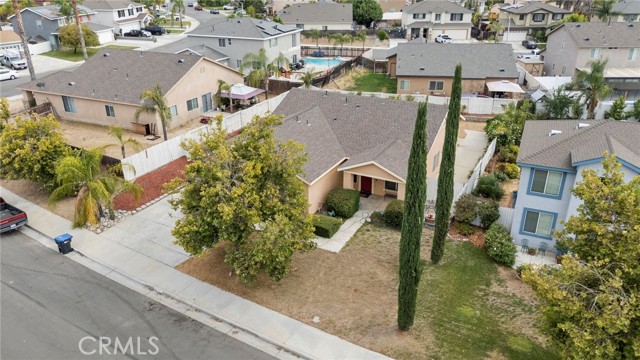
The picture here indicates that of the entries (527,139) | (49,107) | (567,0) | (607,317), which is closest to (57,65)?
(49,107)

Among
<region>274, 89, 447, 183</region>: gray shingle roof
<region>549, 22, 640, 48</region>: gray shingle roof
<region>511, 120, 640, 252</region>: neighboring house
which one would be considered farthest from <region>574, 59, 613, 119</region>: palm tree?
<region>274, 89, 447, 183</region>: gray shingle roof

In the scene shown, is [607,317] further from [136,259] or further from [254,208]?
[136,259]

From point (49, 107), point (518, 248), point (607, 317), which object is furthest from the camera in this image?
point (49, 107)

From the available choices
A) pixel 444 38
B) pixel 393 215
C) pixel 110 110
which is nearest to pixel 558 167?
pixel 393 215

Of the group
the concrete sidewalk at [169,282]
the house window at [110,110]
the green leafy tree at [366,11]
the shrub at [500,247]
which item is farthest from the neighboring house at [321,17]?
the shrub at [500,247]

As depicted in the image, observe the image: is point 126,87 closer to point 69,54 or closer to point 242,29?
point 242,29

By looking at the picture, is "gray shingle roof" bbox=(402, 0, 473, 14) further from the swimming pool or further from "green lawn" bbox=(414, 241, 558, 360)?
"green lawn" bbox=(414, 241, 558, 360)
